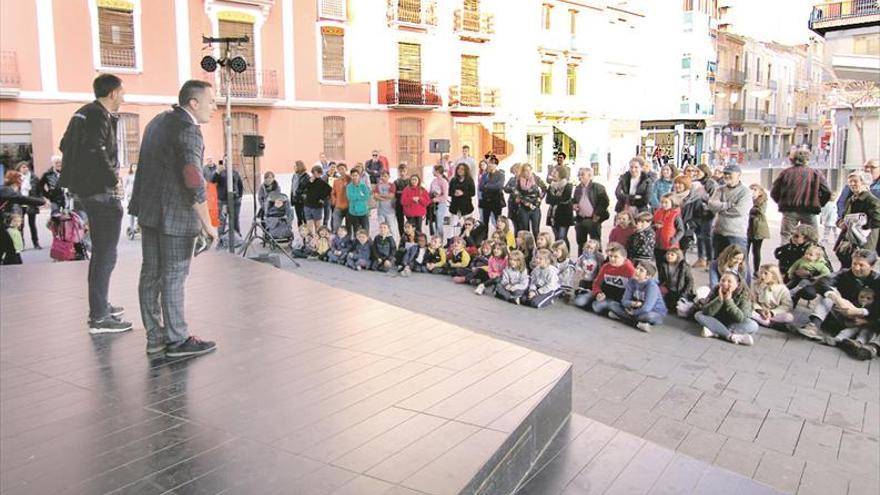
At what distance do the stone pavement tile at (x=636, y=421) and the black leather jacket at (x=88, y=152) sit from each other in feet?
11.6

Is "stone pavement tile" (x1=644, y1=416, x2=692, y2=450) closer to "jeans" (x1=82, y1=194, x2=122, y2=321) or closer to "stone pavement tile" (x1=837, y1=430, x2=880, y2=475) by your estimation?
"stone pavement tile" (x1=837, y1=430, x2=880, y2=475)

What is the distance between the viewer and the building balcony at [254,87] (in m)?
21.5

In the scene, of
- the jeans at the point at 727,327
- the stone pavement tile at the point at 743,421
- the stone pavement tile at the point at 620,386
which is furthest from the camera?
the jeans at the point at 727,327

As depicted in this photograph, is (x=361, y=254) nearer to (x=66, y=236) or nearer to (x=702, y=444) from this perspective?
(x=66, y=236)

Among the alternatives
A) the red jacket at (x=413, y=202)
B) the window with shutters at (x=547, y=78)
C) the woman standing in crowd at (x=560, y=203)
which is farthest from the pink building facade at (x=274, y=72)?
the woman standing in crowd at (x=560, y=203)

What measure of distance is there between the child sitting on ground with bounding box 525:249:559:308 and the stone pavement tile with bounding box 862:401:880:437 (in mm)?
3343

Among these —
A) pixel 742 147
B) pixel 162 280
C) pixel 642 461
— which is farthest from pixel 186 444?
pixel 742 147

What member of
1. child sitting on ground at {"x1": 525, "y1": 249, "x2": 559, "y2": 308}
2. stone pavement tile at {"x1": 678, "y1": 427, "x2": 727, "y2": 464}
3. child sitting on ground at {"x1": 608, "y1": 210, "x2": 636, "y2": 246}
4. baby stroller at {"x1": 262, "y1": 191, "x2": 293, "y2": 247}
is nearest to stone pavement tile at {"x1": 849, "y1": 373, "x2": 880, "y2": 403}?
stone pavement tile at {"x1": 678, "y1": 427, "x2": 727, "y2": 464}

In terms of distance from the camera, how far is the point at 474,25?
28.4 metres

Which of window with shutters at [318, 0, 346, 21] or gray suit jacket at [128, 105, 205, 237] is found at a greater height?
window with shutters at [318, 0, 346, 21]

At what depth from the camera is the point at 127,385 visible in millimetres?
3592

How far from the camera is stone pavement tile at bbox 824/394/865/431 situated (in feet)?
15.8

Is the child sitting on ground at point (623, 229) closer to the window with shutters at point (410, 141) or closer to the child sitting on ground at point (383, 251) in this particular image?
the child sitting on ground at point (383, 251)

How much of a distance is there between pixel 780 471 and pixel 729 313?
283cm
